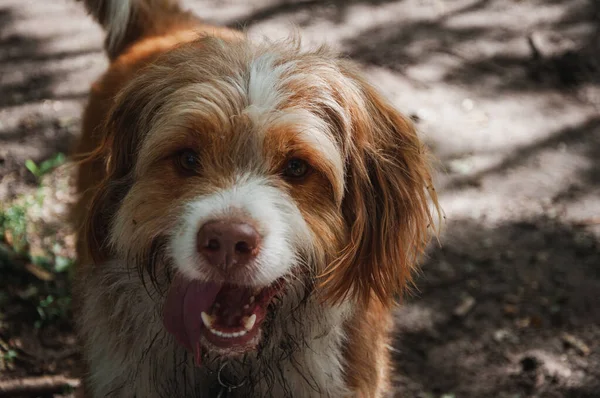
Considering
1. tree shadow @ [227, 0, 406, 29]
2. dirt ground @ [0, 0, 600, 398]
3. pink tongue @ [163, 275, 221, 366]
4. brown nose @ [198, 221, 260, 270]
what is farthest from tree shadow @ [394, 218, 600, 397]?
tree shadow @ [227, 0, 406, 29]

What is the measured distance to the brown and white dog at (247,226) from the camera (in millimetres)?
2506

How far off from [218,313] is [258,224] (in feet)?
1.41

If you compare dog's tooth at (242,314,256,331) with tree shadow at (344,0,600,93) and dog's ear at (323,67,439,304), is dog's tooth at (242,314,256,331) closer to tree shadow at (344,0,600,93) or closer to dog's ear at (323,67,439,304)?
dog's ear at (323,67,439,304)

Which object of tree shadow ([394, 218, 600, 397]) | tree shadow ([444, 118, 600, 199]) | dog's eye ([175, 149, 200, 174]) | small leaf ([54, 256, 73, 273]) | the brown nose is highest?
dog's eye ([175, 149, 200, 174])

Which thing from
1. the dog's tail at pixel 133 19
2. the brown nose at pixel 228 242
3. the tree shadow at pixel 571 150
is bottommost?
the tree shadow at pixel 571 150

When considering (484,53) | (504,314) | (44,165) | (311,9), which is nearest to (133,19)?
(44,165)

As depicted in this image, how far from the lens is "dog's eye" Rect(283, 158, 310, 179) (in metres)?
2.59

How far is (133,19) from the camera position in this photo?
4.06 meters

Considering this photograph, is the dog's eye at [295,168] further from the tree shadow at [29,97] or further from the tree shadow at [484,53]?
the tree shadow at [484,53]

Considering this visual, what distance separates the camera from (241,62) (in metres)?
2.74

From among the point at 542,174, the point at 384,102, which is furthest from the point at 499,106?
the point at 384,102

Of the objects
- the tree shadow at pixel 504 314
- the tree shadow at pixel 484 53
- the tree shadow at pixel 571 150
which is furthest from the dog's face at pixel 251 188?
the tree shadow at pixel 484 53

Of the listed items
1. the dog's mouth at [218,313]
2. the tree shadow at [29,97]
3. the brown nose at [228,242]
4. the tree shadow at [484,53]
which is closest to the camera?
the brown nose at [228,242]

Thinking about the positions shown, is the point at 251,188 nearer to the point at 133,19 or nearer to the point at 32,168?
the point at 133,19
